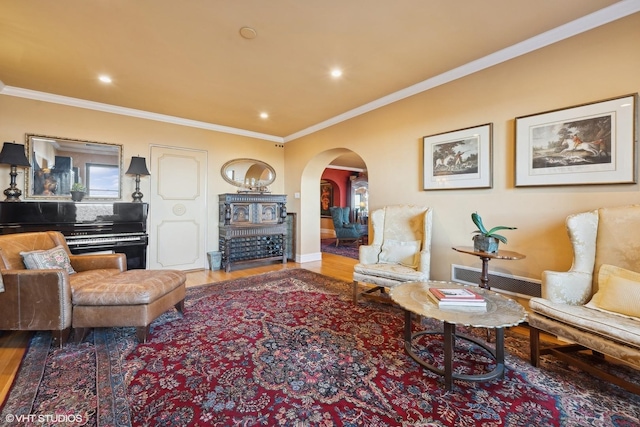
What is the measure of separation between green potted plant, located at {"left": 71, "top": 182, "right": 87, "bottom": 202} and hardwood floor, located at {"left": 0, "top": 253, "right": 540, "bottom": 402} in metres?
1.85

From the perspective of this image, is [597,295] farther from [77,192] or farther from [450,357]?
[77,192]

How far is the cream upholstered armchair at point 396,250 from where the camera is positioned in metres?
2.75

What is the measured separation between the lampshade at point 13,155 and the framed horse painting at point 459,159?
5033 millimetres

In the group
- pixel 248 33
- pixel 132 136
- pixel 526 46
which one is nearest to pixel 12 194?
pixel 132 136

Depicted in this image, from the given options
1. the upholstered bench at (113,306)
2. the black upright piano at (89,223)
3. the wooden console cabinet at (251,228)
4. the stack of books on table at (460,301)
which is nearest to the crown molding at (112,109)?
the wooden console cabinet at (251,228)

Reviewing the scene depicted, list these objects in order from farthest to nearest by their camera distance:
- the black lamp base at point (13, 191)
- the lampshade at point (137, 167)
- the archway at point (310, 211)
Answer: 1. the archway at point (310, 211)
2. the lampshade at point (137, 167)
3. the black lamp base at point (13, 191)

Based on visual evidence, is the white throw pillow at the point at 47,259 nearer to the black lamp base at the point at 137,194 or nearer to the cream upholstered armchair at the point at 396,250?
the black lamp base at the point at 137,194

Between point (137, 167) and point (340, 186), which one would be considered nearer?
point (137, 167)

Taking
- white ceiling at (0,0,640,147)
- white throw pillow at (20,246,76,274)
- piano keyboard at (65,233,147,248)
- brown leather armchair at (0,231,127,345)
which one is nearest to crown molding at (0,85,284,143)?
white ceiling at (0,0,640,147)

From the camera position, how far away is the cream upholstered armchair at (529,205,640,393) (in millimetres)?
1528

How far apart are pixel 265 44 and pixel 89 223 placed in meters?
3.40

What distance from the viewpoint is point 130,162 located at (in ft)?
13.7

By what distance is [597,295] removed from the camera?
1.84 metres

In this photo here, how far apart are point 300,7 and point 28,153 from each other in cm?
405
